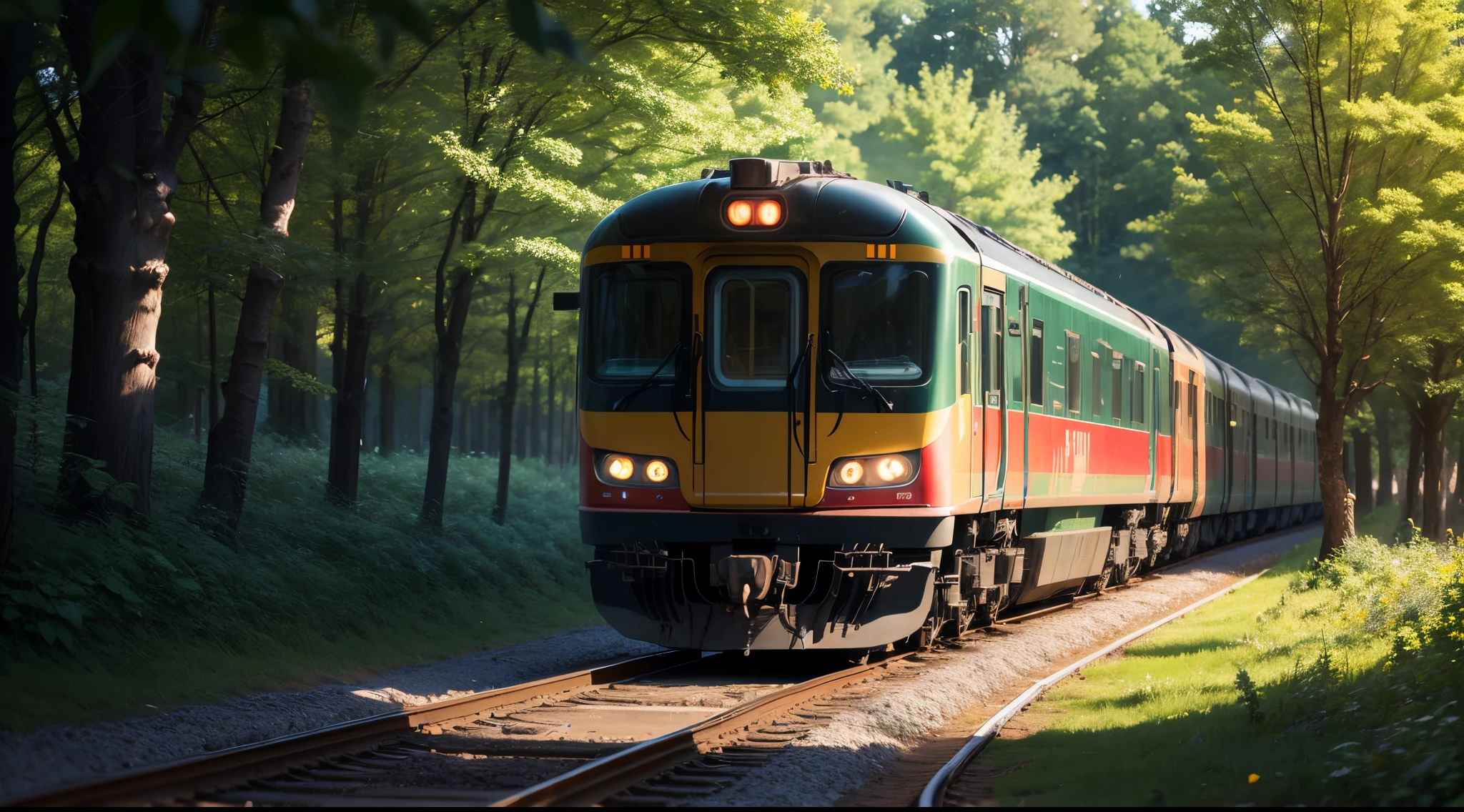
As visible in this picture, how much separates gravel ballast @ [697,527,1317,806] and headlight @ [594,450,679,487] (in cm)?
209

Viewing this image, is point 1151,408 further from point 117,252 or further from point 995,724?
point 117,252

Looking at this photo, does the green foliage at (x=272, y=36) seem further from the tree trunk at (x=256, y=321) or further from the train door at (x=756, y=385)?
the tree trunk at (x=256, y=321)

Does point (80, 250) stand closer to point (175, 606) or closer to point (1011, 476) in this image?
point (175, 606)

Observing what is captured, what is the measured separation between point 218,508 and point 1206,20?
13714 millimetres

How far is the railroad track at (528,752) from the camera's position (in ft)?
20.6

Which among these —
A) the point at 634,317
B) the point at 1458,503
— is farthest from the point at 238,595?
the point at 1458,503

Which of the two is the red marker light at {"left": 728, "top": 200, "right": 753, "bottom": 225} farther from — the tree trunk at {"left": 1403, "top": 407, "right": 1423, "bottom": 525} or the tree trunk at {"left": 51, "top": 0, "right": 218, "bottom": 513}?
the tree trunk at {"left": 1403, "top": 407, "right": 1423, "bottom": 525}

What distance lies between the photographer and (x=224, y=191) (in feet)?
53.6

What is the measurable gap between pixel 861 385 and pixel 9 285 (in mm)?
5767

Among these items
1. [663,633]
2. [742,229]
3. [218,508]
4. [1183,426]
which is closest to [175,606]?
[218,508]

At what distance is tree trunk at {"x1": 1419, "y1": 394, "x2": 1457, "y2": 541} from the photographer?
2784 centimetres

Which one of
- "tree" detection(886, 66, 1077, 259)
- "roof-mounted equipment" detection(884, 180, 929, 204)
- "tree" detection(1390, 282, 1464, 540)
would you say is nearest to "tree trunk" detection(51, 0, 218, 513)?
"roof-mounted equipment" detection(884, 180, 929, 204)

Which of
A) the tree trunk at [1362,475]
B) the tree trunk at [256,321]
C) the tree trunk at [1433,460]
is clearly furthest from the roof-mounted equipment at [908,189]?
the tree trunk at [1362,475]

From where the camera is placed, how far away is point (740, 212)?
10.5 metres
